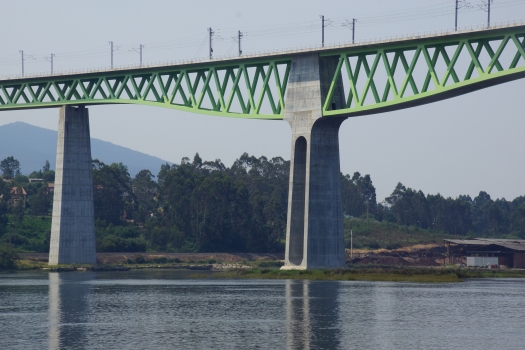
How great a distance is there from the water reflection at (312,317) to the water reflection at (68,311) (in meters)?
10.4

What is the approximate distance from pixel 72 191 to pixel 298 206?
30.5 metres

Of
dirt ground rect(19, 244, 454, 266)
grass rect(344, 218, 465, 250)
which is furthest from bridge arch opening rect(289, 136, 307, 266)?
grass rect(344, 218, 465, 250)

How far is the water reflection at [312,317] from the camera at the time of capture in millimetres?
46662

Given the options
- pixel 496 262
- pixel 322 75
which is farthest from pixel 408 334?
pixel 496 262

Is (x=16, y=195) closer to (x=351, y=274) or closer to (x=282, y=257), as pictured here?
(x=282, y=257)

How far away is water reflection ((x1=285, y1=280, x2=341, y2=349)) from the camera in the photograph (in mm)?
46662

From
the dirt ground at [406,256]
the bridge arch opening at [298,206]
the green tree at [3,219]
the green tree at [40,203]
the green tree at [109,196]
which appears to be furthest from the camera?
the green tree at [40,203]

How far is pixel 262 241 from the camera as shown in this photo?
159m

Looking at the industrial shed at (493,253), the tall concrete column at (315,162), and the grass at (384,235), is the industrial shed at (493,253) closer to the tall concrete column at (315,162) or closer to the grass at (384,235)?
the grass at (384,235)

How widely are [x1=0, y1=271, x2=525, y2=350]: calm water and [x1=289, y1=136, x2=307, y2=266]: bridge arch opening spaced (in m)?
9.39

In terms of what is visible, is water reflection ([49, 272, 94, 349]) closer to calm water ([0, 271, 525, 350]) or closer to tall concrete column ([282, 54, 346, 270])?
calm water ([0, 271, 525, 350])

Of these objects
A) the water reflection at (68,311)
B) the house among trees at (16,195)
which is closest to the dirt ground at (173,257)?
the water reflection at (68,311)

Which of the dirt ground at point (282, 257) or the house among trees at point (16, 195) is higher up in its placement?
the house among trees at point (16, 195)

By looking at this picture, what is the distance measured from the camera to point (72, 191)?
113 m
